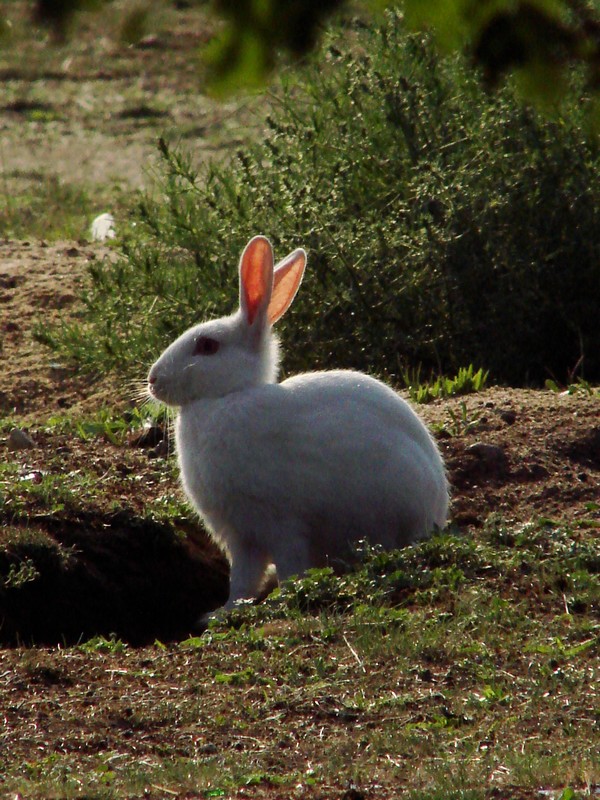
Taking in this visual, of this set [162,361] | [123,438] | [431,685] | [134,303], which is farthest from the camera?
[134,303]

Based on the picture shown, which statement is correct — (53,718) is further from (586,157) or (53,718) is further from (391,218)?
(586,157)

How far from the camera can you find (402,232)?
7457mm

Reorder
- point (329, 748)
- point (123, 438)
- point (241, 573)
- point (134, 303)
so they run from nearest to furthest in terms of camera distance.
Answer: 1. point (329, 748)
2. point (241, 573)
3. point (123, 438)
4. point (134, 303)

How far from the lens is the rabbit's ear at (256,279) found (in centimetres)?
573

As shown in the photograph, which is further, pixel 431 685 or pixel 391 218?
pixel 391 218

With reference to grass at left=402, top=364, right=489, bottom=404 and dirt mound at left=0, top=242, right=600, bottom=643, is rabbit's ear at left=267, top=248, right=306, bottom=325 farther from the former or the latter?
grass at left=402, top=364, right=489, bottom=404

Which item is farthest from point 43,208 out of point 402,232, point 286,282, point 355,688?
point 355,688

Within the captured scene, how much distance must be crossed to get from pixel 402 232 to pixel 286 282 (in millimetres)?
1604

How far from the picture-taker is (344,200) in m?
7.61

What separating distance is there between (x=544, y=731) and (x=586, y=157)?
4.37 meters

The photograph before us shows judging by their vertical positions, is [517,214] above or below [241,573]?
above

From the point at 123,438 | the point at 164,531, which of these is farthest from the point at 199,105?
the point at 164,531

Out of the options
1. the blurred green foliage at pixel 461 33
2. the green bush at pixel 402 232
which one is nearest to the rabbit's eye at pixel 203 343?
the green bush at pixel 402 232

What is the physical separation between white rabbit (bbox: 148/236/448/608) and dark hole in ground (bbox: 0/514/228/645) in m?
0.35
